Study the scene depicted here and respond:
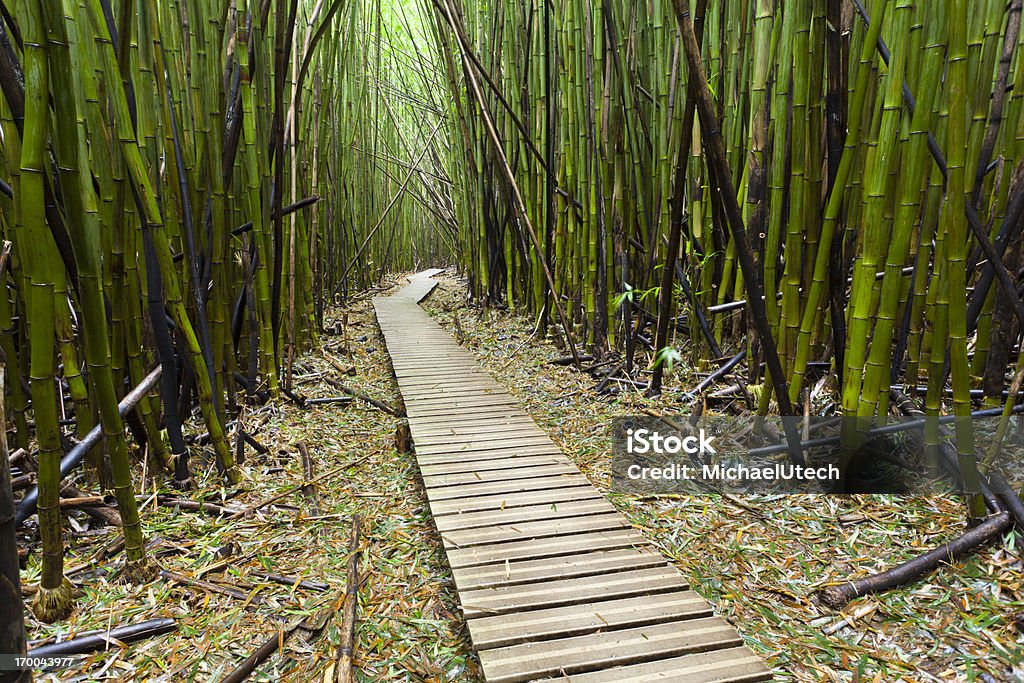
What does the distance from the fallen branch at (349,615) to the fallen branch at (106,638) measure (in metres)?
0.25

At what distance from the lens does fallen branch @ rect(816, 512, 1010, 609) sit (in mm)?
982

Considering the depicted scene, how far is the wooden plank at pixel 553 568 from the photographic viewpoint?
1.03 metres

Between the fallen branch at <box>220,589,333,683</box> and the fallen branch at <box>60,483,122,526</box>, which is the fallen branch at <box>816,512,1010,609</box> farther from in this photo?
the fallen branch at <box>60,483,122,526</box>

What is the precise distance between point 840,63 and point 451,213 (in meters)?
5.09

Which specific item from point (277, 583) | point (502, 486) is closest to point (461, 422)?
point (502, 486)

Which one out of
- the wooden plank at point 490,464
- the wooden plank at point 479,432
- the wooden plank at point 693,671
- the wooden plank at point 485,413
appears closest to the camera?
the wooden plank at point 693,671

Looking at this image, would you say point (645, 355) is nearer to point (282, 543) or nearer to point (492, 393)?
point (492, 393)

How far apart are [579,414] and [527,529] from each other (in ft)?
2.53

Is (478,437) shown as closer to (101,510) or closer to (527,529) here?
(527,529)

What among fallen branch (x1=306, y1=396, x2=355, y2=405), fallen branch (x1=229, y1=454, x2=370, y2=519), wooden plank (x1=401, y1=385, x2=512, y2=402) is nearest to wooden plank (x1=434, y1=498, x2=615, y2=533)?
fallen branch (x1=229, y1=454, x2=370, y2=519)

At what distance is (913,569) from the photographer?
99 cm

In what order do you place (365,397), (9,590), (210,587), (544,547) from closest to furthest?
(9,590), (210,587), (544,547), (365,397)

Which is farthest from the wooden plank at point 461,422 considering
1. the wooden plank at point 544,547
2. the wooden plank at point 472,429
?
the wooden plank at point 544,547

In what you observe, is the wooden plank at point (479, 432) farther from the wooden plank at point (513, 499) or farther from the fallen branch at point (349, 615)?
the fallen branch at point (349, 615)
